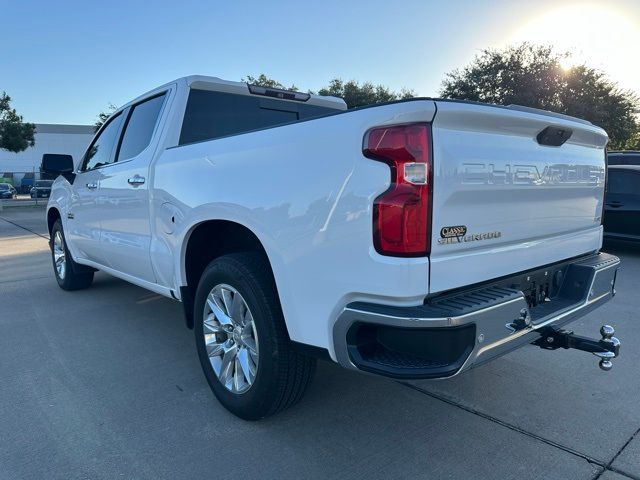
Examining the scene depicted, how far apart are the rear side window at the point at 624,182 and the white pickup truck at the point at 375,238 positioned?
6144 millimetres

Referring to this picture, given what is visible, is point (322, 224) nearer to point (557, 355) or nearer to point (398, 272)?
point (398, 272)

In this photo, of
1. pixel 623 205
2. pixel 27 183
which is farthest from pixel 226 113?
pixel 27 183

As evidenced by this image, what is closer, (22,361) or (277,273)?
(277,273)

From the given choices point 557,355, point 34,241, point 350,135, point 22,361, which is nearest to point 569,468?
point 557,355

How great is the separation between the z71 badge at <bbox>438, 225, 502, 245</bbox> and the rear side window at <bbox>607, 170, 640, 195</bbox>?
761cm

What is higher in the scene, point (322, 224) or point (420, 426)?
point (322, 224)

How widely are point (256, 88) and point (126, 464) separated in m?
2.94

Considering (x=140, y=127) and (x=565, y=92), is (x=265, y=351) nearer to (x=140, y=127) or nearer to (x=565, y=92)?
(x=140, y=127)

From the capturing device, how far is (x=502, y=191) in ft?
7.70

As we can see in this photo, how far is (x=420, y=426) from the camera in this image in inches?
113

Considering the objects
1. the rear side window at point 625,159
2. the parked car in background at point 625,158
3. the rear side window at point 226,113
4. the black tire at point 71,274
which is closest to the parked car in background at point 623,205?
the rear side window at point 625,159

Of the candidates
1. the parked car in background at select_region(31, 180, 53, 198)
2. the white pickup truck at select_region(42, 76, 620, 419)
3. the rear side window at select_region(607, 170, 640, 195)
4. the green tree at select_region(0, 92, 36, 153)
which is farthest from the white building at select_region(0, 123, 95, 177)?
the white pickup truck at select_region(42, 76, 620, 419)

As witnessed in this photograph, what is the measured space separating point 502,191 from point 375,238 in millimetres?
723

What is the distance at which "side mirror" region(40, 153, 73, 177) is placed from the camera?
5273 mm
